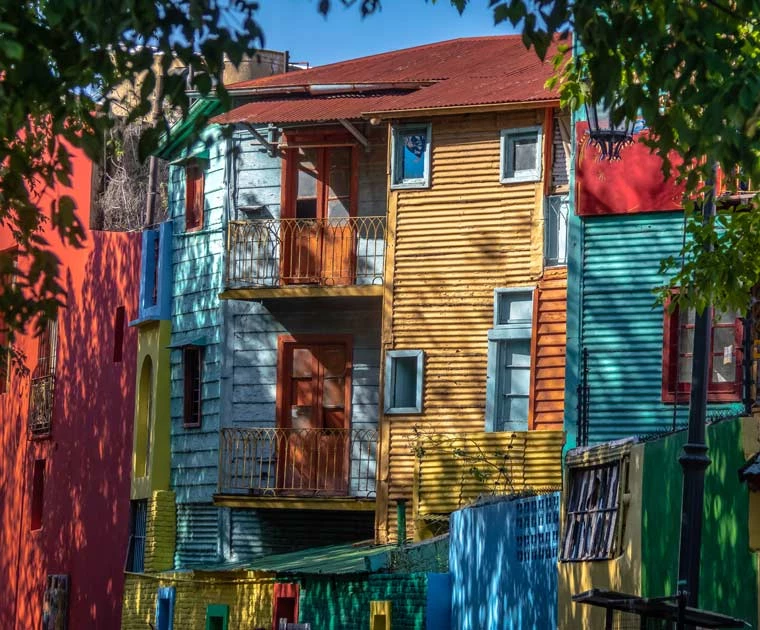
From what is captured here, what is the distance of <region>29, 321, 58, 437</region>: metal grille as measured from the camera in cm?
3972

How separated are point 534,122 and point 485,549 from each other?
8028mm

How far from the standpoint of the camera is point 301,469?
3116 cm

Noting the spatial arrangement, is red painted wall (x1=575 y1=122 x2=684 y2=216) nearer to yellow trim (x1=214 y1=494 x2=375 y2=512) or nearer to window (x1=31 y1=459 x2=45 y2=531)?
yellow trim (x1=214 y1=494 x2=375 y2=512)

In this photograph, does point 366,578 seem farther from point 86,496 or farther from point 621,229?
point 86,496

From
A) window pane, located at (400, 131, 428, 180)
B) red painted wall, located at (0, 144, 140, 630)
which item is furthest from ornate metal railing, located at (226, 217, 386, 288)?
red painted wall, located at (0, 144, 140, 630)

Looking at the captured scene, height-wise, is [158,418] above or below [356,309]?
below

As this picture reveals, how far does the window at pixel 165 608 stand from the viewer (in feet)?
108

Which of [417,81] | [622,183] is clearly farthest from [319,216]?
[622,183]

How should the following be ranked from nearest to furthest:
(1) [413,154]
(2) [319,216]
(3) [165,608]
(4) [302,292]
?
(1) [413,154] → (4) [302,292] → (2) [319,216] → (3) [165,608]

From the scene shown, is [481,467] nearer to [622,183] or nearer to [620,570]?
[622,183]

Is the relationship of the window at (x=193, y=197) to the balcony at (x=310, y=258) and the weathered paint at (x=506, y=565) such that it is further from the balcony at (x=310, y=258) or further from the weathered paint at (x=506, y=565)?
the weathered paint at (x=506, y=565)

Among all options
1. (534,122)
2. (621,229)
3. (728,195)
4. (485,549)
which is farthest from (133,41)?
(534,122)

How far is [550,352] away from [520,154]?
3133 millimetres

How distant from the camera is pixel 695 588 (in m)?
15.7
